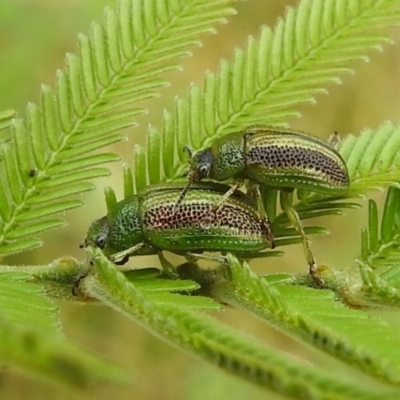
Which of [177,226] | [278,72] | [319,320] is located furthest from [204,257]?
[278,72]

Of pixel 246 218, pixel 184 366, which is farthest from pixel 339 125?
pixel 246 218

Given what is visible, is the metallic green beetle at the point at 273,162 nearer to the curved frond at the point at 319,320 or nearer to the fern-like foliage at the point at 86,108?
the fern-like foliage at the point at 86,108

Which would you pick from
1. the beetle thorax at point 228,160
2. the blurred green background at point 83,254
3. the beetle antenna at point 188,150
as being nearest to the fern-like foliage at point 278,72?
the beetle antenna at point 188,150

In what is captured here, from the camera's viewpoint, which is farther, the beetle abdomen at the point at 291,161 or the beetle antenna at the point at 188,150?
the beetle antenna at the point at 188,150

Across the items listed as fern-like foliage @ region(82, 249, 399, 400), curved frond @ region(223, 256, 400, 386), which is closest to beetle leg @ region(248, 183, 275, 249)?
curved frond @ region(223, 256, 400, 386)

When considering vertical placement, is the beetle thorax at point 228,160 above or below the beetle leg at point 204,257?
above

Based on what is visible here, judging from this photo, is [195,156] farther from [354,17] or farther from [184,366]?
[184,366]
